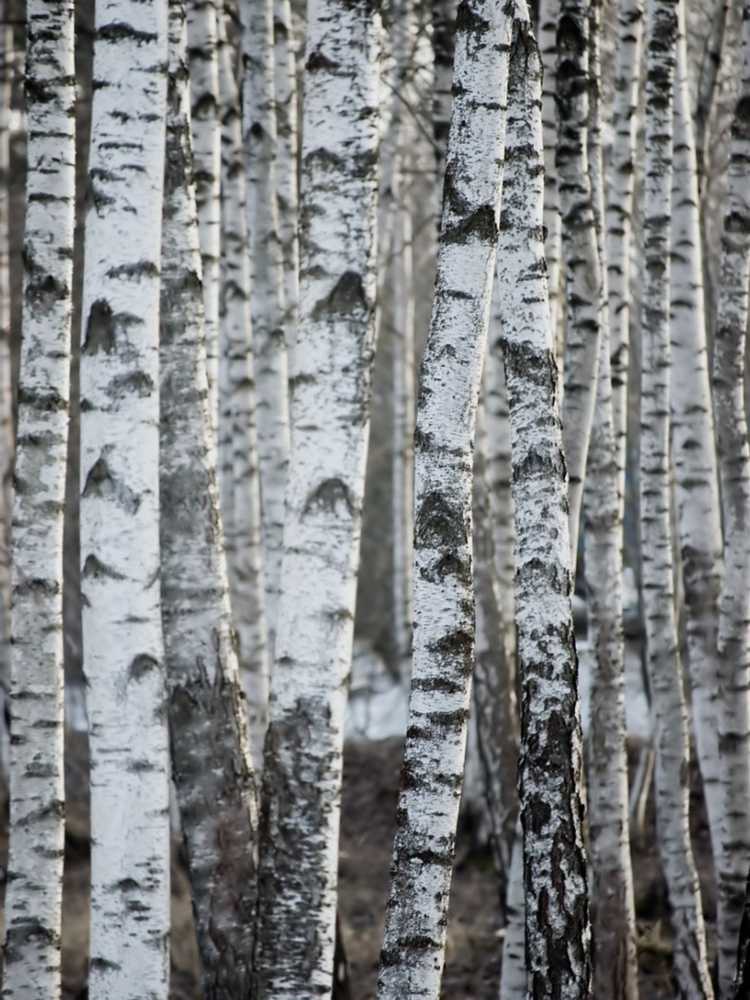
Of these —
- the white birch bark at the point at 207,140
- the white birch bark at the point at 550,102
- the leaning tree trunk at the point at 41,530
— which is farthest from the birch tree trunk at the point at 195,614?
the white birch bark at the point at 550,102

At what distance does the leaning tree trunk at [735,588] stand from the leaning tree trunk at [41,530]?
314 cm

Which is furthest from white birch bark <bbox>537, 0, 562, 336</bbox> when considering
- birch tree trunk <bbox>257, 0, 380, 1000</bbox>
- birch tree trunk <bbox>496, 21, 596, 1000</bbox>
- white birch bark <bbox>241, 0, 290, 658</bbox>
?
birch tree trunk <bbox>257, 0, 380, 1000</bbox>

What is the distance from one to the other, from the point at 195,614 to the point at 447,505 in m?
1.23

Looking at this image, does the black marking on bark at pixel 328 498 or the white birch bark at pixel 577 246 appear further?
the white birch bark at pixel 577 246

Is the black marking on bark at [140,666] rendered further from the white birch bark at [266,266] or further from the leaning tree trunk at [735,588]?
the white birch bark at [266,266]

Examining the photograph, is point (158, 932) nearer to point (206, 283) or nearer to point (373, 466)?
point (206, 283)

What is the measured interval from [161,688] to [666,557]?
11.2 feet

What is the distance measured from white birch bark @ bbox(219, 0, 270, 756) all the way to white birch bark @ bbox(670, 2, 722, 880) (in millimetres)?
2519

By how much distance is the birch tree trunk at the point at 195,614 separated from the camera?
400cm

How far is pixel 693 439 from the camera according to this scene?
5547 millimetres

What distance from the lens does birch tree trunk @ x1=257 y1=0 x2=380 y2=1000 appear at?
2.77 m

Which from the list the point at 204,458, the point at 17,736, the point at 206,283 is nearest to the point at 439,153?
the point at 206,283

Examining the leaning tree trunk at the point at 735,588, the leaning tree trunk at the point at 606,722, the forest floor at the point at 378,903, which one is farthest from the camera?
the forest floor at the point at 378,903

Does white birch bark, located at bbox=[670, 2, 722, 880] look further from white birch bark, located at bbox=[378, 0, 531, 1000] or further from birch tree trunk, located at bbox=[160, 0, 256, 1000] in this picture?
birch tree trunk, located at bbox=[160, 0, 256, 1000]
